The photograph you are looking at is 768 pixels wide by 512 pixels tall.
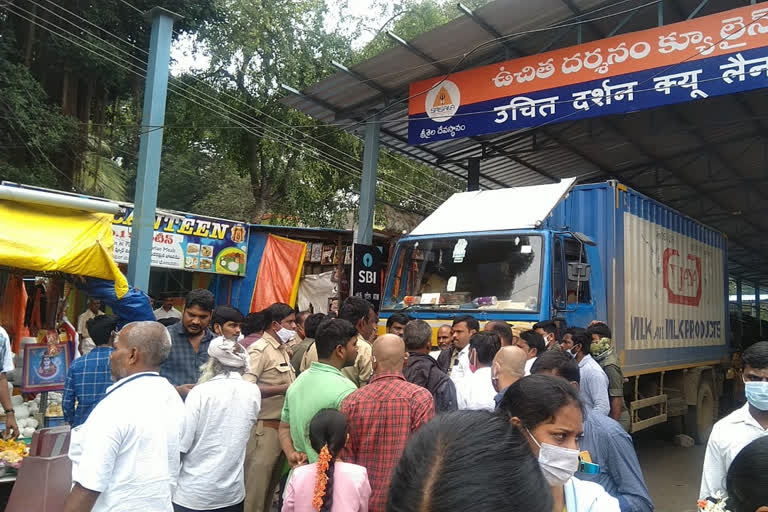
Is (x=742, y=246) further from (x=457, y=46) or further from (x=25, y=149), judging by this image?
(x=25, y=149)

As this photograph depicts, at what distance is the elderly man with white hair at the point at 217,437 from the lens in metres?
3.32

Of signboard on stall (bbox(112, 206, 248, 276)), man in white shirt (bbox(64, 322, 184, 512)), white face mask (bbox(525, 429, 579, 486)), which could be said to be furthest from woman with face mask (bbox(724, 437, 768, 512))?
signboard on stall (bbox(112, 206, 248, 276))

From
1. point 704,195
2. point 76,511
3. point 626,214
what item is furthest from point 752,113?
point 76,511

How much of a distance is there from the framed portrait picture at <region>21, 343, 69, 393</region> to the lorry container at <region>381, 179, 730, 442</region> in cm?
342

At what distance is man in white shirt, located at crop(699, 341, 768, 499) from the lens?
9.68 ft

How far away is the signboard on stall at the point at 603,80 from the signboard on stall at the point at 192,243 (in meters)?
4.46

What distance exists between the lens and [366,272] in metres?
10.3

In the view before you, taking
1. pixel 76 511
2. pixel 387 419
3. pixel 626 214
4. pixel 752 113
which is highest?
pixel 752 113

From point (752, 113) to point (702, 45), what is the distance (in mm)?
5769

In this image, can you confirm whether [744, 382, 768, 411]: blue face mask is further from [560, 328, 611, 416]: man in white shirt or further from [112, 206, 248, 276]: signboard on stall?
[112, 206, 248, 276]: signboard on stall

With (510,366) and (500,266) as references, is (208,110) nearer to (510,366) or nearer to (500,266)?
(500,266)

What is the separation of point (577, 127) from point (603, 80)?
4.47 m

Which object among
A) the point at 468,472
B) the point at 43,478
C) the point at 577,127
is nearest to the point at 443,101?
the point at 577,127

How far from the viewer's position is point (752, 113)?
1268 cm
